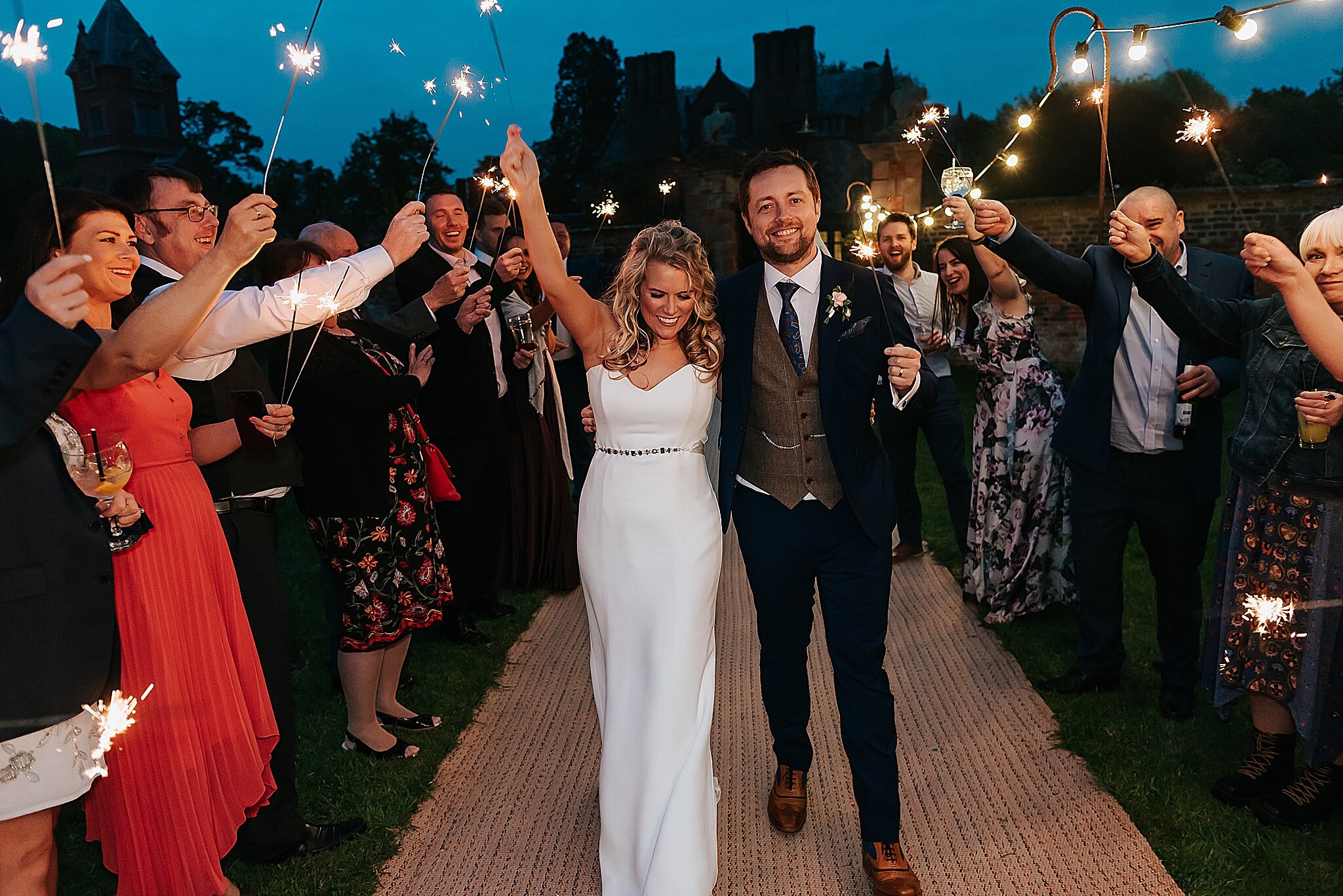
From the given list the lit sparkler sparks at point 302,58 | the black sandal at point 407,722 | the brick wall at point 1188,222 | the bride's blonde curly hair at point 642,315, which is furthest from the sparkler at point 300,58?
the brick wall at point 1188,222

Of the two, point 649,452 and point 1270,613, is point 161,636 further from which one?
point 1270,613

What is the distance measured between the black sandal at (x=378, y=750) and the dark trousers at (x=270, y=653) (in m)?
0.66

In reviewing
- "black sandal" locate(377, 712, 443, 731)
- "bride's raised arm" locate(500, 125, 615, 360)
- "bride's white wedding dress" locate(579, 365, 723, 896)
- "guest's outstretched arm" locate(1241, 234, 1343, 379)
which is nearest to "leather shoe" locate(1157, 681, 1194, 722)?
"guest's outstretched arm" locate(1241, 234, 1343, 379)

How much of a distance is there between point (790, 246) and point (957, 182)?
100 cm

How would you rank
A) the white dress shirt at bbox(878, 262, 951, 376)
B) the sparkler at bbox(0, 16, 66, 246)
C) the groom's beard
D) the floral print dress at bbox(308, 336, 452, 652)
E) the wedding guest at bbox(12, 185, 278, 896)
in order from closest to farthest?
the sparkler at bbox(0, 16, 66, 246) < the wedding guest at bbox(12, 185, 278, 896) < the groom's beard < the floral print dress at bbox(308, 336, 452, 652) < the white dress shirt at bbox(878, 262, 951, 376)

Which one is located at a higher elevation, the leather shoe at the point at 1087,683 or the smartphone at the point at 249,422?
the smartphone at the point at 249,422

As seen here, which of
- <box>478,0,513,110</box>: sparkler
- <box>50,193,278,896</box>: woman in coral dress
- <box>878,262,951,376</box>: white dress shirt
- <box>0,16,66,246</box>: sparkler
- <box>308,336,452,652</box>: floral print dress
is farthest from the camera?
<box>878,262,951,376</box>: white dress shirt

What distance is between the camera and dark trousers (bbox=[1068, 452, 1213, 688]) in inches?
152

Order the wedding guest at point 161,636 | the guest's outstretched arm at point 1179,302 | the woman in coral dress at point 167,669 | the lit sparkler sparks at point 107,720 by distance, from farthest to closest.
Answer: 1. the guest's outstretched arm at point 1179,302
2. the woman in coral dress at point 167,669
3. the wedding guest at point 161,636
4. the lit sparkler sparks at point 107,720

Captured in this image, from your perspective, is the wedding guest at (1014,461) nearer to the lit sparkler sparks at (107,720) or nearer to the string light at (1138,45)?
the string light at (1138,45)

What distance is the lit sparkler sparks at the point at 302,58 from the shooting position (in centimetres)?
233

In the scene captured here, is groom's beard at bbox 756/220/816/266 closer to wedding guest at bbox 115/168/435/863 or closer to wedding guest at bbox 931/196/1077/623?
wedding guest at bbox 115/168/435/863

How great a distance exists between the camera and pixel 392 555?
12.0 feet

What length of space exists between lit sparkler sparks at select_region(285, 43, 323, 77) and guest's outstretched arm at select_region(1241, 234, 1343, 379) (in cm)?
265
